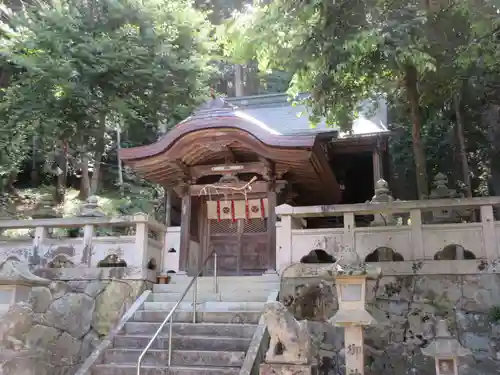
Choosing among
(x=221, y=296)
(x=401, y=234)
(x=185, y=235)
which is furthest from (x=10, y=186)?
(x=401, y=234)

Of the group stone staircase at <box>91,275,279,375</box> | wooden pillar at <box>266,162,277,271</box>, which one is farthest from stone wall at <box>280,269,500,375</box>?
wooden pillar at <box>266,162,277,271</box>

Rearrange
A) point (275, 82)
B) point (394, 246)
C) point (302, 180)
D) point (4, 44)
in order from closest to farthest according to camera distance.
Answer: point (394, 246)
point (302, 180)
point (4, 44)
point (275, 82)

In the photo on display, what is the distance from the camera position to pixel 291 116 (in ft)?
48.9

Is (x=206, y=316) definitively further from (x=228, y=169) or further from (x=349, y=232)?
(x=228, y=169)

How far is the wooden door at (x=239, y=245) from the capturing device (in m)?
11.3

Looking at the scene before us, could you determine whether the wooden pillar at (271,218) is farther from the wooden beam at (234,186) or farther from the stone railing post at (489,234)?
the stone railing post at (489,234)

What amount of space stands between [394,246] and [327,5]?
4.11 m

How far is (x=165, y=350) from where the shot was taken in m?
7.04

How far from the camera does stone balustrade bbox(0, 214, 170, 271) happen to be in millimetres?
9227

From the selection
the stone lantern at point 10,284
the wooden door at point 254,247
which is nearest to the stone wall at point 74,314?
the stone lantern at point 10,284

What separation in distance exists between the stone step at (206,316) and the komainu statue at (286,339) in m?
1.67

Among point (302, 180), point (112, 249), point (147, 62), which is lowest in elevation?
point (112, 249)

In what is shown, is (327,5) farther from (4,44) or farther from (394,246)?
(4,44)

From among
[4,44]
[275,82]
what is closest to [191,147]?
[4,44]
